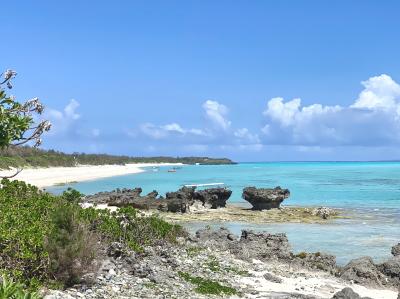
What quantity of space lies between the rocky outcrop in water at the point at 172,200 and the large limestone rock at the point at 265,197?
6.36ft

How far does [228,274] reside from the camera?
45.0ft

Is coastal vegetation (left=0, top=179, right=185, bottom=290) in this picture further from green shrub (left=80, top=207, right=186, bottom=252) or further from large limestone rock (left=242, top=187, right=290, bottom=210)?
large limestone rock (left=242, top=187, right=290, bottom=210)

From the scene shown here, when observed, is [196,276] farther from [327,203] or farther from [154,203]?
[327,203]

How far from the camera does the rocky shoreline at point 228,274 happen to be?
11.1 m

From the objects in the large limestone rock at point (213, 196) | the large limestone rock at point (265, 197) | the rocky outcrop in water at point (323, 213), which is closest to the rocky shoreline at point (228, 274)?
the rocky outcrop in water at point (323, 213)

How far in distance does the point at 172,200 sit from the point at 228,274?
73.9ft

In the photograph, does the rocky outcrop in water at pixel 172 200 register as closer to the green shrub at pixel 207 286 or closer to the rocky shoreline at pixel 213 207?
the rocky shoreline at pixel 213 207

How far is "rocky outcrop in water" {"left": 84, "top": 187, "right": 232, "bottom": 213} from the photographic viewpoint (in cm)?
3622

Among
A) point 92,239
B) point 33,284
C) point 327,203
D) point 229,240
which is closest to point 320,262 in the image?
point 229,240

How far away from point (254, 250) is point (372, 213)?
2255 centimetres

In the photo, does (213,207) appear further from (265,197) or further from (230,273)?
(230,273)

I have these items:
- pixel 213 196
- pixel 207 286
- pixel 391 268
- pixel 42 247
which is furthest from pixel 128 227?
pixel 213 196

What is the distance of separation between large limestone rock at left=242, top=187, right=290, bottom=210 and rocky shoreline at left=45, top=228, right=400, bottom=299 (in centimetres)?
1877

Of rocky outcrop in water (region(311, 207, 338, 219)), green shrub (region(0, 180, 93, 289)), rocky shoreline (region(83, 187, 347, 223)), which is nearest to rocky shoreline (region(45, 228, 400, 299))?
green shrub (region(0, 180, 93, 289))
